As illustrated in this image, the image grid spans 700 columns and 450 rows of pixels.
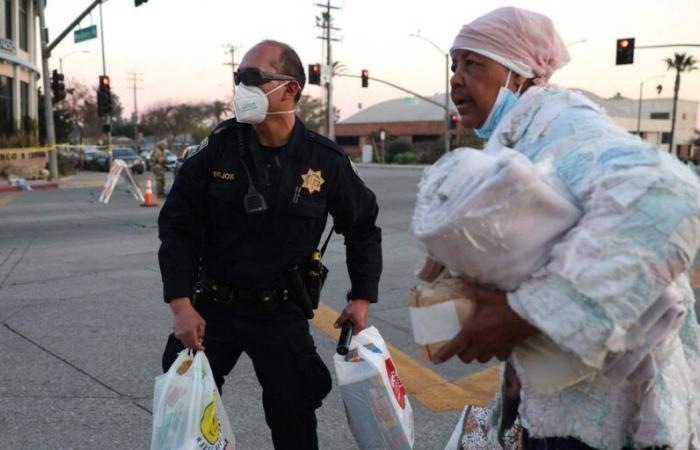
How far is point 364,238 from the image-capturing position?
2.88m

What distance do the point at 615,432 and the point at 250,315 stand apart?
62.9 inches

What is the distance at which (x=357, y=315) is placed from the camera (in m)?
2.75

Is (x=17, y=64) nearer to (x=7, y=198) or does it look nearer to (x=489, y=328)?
(x=7, y=198)

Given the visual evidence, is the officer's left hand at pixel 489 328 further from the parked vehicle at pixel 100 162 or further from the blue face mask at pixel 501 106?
the parked vehicle at pixel 100 162

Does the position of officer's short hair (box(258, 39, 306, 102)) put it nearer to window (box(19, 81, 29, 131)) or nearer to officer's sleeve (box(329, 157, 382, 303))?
officer's sleeve (box(329, 157, 382, 303))

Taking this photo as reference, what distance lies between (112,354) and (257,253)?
2511mm

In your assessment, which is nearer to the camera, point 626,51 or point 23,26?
point 626,51

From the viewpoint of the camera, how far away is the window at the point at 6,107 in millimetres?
30828

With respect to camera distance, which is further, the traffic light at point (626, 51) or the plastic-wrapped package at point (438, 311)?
the traffic light at point (626, 51)

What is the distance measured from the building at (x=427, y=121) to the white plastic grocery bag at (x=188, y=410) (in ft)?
216

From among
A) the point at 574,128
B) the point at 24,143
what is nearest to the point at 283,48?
the point at 574,128

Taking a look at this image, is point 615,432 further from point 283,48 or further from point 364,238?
point 283,48

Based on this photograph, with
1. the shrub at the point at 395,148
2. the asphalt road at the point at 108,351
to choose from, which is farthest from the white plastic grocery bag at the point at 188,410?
the shrub at the point at 395,148

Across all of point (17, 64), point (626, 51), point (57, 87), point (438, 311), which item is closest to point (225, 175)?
point (438, 311)
